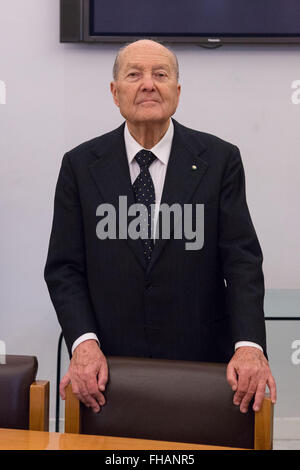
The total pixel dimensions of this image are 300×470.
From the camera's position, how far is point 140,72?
1797 millimetres

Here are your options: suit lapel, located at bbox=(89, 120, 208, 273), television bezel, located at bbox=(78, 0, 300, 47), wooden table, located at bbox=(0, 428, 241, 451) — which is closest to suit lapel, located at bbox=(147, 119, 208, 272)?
suit lapel, located at bbox=(89, 120, 208, 273)

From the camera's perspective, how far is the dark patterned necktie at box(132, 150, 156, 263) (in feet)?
6.04

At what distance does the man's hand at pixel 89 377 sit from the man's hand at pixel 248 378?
1.00 ft

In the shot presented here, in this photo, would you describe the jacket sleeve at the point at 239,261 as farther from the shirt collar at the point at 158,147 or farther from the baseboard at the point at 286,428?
the baseboard at the point at 286,428

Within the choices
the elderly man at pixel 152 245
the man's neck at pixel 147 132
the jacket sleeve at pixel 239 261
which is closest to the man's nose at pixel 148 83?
the elderly man at pixel 152 245

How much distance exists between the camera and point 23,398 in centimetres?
154

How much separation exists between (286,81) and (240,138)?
12.9 inches

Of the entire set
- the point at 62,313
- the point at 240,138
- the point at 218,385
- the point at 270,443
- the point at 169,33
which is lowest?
the point at 270,443

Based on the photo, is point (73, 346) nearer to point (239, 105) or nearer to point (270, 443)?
point (270, 443)

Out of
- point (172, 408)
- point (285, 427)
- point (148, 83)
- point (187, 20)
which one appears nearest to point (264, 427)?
point (172, 408)

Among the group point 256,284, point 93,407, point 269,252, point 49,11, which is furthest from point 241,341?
point 49,11

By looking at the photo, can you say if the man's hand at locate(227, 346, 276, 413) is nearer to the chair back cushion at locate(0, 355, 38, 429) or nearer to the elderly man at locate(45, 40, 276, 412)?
the elderly man at locate(45, 40, 276, 412)

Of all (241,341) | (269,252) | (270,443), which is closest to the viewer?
(270,443)

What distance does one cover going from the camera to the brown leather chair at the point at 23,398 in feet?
4.98
